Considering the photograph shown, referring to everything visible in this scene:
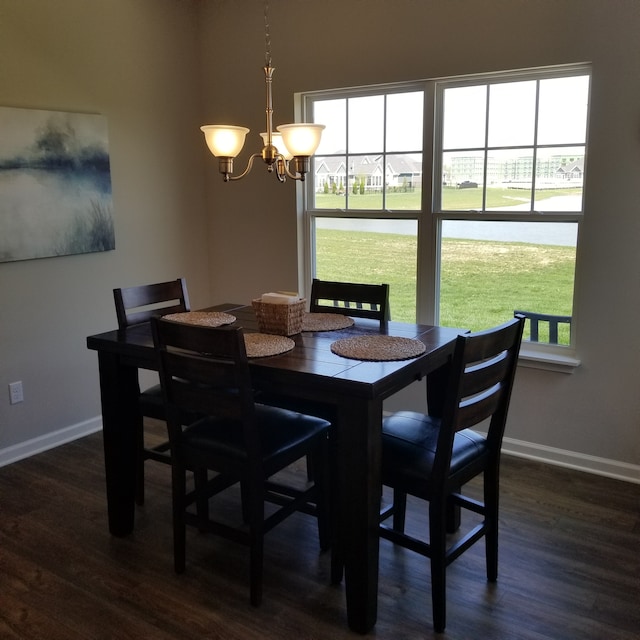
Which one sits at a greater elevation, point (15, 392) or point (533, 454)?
point (15, 392)

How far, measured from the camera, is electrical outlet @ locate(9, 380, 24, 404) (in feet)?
11.6

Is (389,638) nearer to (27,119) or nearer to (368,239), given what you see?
(368,239)

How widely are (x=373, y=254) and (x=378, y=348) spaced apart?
162cm

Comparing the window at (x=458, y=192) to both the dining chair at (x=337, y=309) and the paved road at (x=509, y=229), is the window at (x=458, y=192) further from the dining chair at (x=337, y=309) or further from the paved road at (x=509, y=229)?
the dining chair at (x=337, y=309)

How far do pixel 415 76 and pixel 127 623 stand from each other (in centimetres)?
295

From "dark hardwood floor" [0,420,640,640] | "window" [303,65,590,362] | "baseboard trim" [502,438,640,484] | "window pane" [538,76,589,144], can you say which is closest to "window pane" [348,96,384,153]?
"window" [303,65,590,362]

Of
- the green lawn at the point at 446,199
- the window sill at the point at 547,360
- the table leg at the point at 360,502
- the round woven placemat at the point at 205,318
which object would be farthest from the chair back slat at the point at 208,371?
the green lawn at the point at 446,199

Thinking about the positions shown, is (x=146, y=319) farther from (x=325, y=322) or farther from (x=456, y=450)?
(x=456, y=450)

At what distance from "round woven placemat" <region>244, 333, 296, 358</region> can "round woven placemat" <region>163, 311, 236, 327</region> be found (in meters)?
0.26

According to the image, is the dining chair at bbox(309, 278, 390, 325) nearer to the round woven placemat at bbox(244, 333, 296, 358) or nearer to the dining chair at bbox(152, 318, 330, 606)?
the round woven placemat at bbox(244, 333, 296, 358)

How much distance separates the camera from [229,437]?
2373 millimetres

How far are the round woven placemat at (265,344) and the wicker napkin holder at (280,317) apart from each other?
0.05 m

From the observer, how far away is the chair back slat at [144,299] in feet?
9.93

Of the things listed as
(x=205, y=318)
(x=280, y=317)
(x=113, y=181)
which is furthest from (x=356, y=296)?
(x=113, y=181)
